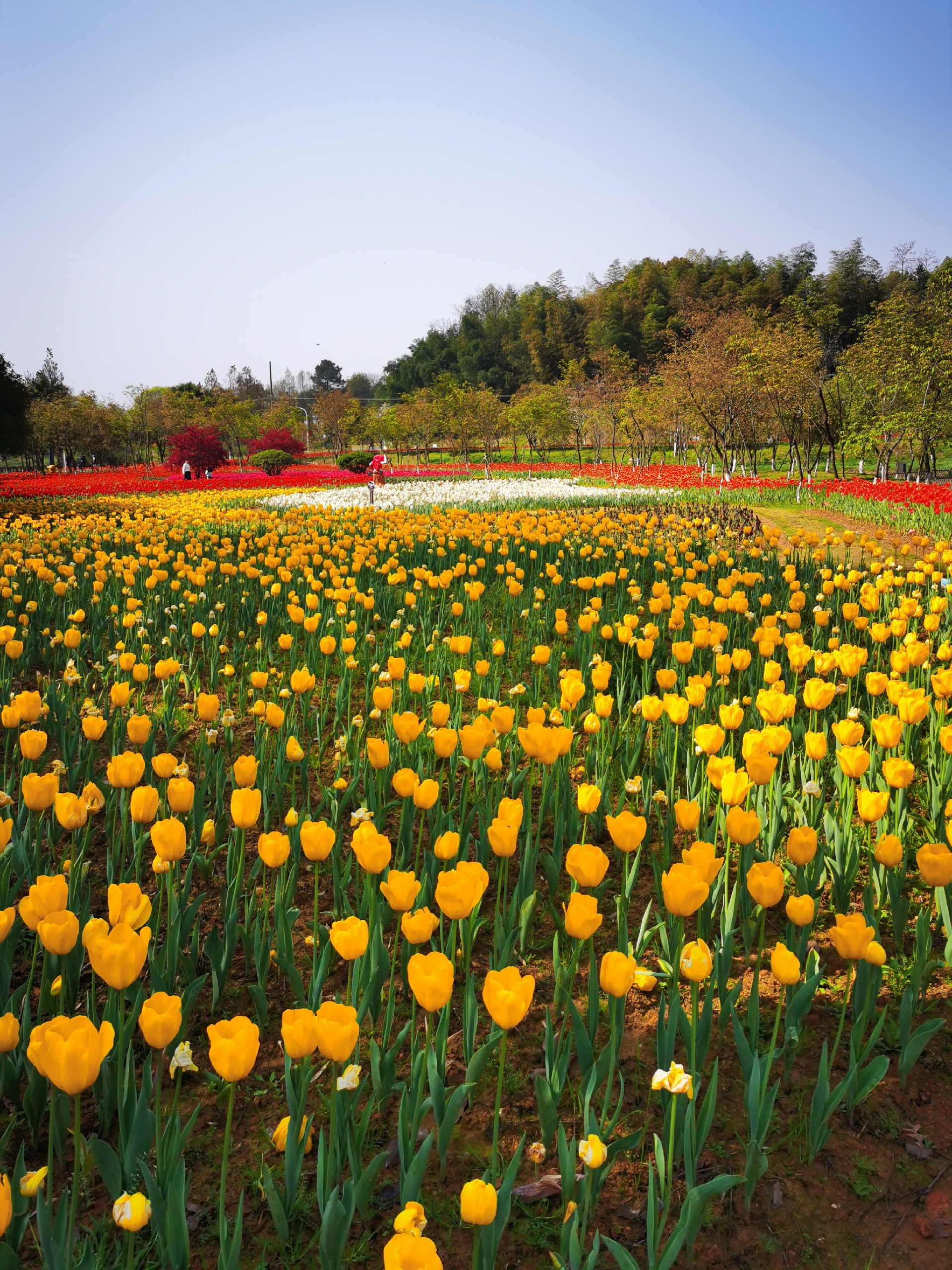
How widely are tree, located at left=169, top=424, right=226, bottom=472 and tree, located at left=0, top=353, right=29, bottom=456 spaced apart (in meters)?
12.6

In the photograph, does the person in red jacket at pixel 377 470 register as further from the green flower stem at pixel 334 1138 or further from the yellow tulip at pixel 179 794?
the green flower stem at pixel 334 1138

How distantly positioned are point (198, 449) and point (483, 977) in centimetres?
3550

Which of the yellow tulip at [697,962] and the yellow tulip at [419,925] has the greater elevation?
the yellow tulip at [419,925]

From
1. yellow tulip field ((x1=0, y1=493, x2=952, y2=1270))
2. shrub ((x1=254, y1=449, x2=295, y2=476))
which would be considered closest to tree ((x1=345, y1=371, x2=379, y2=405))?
shrub ((x1=254, y1=449, x2=295, y2=476))

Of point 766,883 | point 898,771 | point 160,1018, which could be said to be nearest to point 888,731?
point 898,771

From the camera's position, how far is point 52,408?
47719 millimetres

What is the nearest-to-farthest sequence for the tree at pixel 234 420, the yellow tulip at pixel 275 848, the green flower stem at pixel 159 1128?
1. the green flower stem at pixel 159 1128
2. the yellow tulip at pixel 275 848
3. the tree at pixel 234 420

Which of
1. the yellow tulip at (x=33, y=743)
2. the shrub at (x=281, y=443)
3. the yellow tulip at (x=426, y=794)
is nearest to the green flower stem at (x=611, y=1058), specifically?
the yellow tulip at (x=426, y=794)

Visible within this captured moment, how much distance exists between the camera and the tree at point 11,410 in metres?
20.1

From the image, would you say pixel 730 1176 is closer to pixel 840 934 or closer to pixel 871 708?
pixel 840 934

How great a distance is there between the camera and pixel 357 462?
3806 centimetres

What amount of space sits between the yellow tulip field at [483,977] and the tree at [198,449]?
32372mm

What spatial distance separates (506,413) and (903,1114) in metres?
43.9

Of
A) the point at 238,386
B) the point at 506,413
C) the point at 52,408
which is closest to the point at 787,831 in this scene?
the point at 506,413
